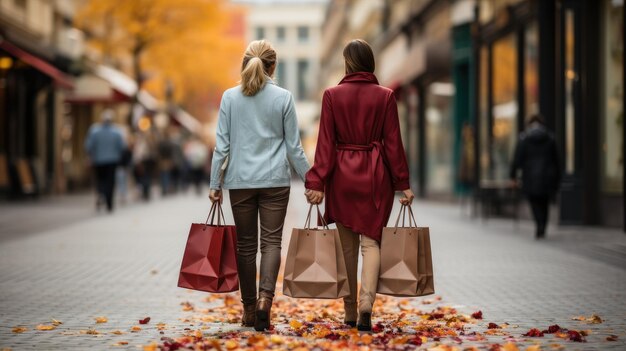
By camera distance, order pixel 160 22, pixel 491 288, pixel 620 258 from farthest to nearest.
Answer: pixel 160 22, pixel 620 258, pixel 491 288

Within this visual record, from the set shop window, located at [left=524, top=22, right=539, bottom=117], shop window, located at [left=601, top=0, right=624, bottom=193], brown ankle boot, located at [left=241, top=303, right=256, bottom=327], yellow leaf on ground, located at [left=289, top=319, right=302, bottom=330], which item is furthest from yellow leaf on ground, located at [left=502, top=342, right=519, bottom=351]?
shop window, located at [left=524, top=22, right=539, bottom=117]

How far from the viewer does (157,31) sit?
1538 inches

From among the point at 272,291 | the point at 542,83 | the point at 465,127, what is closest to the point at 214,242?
the point at 272,291

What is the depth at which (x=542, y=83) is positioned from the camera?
62.5ft

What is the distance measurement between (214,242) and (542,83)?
1289cm

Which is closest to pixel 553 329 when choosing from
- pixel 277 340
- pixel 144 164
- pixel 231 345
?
pixel 277 340

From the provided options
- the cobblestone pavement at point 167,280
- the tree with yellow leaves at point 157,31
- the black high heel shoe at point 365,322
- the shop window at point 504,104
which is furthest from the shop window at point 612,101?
the tree with yellow leaves at point 157,31

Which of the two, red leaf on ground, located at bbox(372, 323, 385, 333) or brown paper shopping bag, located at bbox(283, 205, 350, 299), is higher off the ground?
brown paper shopping bag, located at bbox(283, 205, 350, 299)

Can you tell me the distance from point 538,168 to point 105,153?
9.28 meters

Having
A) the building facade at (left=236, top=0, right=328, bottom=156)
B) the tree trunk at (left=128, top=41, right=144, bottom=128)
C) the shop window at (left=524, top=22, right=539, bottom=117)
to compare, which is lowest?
the shop window at (left=524, top=22, right=539, bottom=117)

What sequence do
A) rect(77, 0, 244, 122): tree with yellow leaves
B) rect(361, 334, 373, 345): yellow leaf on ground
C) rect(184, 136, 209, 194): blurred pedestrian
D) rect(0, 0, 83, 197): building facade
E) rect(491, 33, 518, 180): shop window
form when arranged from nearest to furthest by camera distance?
rect(361, 334, 373, 345): yellow leaf on ground
rect(491, 33, 518, 180): shop window
rect(0, 0, 83, 197): building facade
rect(77, 0, 244, 122): tree with yellow leaves
rect(184, 136, 209, 194): blurred pedestrian

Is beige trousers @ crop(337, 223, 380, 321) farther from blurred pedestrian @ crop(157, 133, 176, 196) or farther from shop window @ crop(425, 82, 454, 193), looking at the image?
blurred pedestrian @ crop(157, 133, 176, 196)

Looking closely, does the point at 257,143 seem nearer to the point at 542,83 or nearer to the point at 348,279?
the point at 348,279

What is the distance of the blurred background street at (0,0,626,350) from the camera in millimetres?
9109
